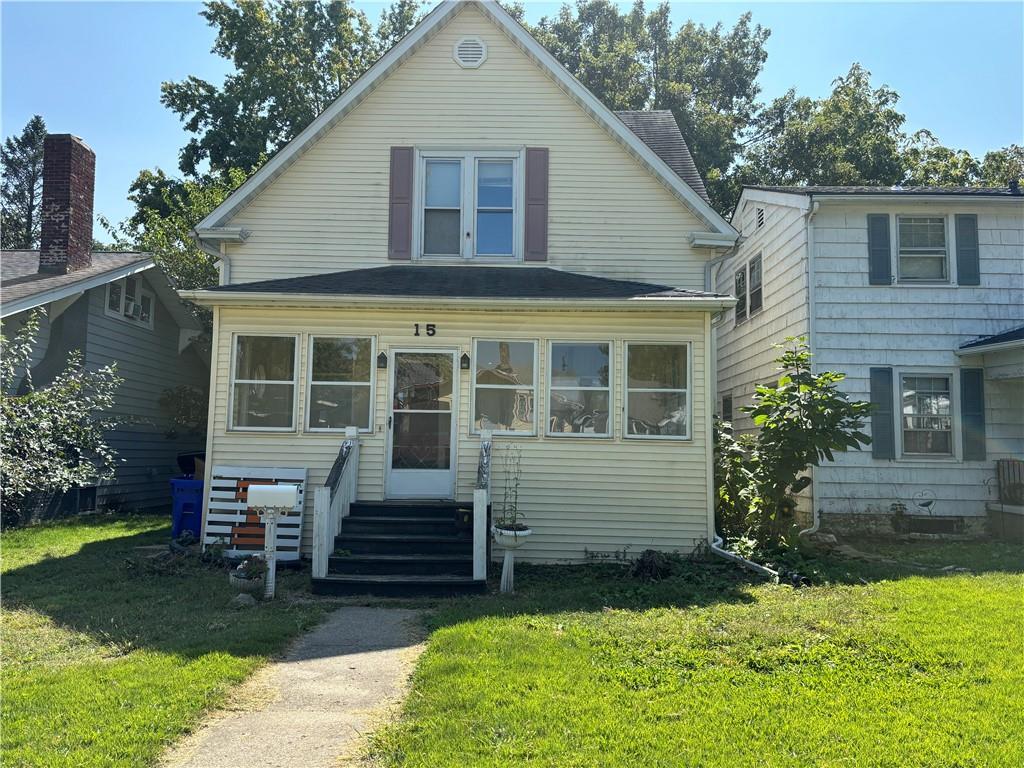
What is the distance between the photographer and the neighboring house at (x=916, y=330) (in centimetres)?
1148

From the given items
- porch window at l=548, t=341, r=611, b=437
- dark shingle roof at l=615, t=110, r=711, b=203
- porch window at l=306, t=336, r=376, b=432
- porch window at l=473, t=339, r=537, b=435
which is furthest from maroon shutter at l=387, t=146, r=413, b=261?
dark shingle roof at l=615, t=110, r=711, b=203

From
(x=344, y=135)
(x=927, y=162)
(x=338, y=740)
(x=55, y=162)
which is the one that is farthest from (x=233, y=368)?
(x=927, y=162)

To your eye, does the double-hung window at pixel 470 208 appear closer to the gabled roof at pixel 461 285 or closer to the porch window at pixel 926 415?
the gabled roof at pixel 461 285

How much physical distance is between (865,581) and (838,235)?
6089 millimetres

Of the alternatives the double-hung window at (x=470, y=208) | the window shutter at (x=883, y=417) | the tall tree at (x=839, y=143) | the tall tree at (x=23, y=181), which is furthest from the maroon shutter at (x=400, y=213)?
the tall tree at (x=23, y=181)

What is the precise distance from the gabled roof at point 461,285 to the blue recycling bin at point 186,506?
282cm

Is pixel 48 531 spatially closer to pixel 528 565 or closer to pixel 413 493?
pixel 413 493

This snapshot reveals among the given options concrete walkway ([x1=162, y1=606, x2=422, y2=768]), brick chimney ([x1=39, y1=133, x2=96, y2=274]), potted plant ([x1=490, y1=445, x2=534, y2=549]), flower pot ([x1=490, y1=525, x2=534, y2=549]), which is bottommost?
concrete walkway ([x1=162, y1=606, x2=422, y2=768])

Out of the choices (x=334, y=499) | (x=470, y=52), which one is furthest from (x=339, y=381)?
(x=470, y=52)

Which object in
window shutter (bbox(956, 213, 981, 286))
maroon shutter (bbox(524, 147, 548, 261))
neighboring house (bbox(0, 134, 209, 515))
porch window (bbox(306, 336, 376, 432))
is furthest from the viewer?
neighboring house (bbox(0, 134, 209, 515))

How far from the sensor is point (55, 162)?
14039mm

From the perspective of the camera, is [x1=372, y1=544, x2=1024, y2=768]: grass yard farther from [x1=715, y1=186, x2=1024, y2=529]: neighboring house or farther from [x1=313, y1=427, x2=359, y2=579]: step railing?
[x1=715, y1=186, x2=1024, y2=529]: neighboring house

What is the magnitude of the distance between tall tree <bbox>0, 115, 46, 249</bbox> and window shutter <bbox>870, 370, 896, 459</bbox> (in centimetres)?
4546

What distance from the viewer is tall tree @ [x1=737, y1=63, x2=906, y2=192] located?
2633 cm
